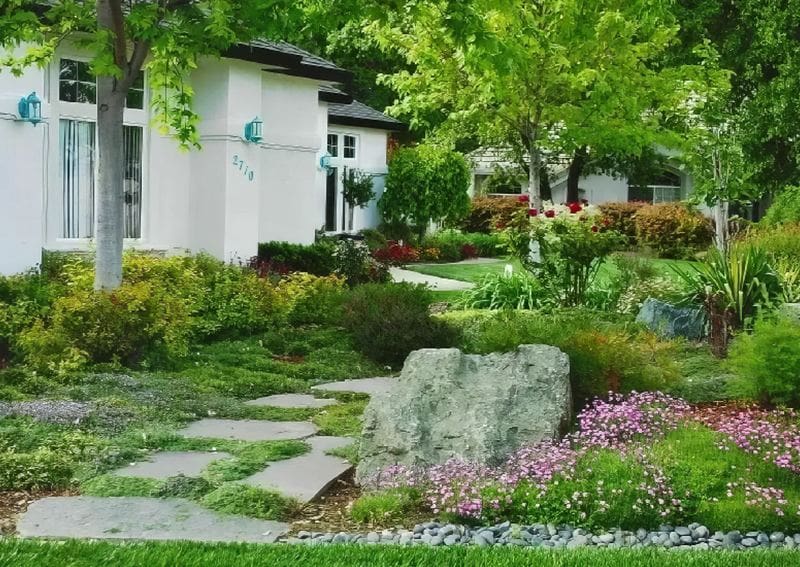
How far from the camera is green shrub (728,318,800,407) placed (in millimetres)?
6914

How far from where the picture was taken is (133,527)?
4934mm

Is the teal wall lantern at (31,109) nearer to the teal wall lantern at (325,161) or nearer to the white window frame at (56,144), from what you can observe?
the white window frame at (56,144)

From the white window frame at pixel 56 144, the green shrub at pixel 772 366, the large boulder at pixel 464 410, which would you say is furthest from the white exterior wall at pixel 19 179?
the green shrub at pixel 772 366

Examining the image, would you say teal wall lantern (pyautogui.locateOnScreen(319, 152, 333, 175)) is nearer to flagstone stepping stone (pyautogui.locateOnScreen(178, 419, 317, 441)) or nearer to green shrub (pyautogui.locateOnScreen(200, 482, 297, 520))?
flagstone stepping stone (pyautogui.locateOnScreen(178, 419, 317, 441))

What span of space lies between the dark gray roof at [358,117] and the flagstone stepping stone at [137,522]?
1998 centimetres

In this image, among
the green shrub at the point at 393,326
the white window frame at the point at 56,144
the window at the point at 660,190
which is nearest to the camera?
the green shrub at the point at 393,326

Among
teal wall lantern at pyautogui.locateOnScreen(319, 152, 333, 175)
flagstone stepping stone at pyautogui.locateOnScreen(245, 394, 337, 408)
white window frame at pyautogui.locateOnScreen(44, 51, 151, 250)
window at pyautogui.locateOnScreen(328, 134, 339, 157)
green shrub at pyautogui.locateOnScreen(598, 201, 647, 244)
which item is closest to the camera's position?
flagstone stepping stone at pyautogui.locateOnScreen(245, 394, 337, 408)

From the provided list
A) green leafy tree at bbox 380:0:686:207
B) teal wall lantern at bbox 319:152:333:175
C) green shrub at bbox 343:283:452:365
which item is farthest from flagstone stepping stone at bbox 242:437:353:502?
teal wall lantern at bbox 319:152:333:175

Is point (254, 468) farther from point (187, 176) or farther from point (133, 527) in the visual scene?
point (187, 176)

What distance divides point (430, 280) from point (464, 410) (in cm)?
1379

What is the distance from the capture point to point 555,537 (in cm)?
499

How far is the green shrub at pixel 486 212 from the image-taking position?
3212 centimetres

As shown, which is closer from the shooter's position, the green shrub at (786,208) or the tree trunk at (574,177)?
the green shrub at (786,208)

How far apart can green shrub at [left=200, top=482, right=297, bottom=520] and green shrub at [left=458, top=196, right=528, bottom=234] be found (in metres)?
26.6
